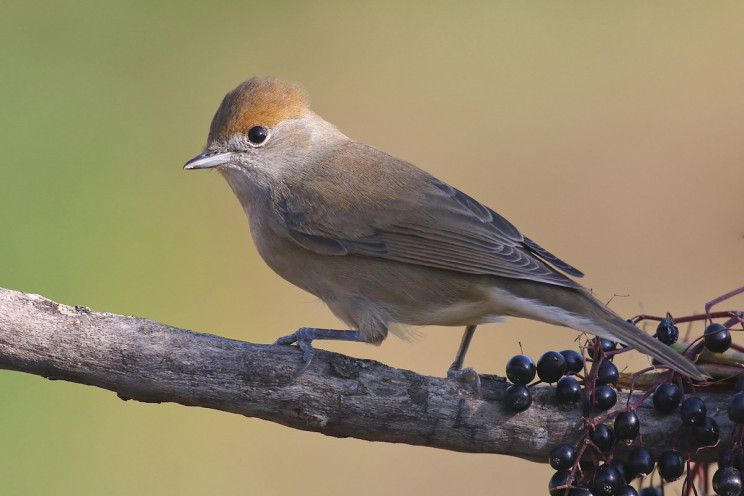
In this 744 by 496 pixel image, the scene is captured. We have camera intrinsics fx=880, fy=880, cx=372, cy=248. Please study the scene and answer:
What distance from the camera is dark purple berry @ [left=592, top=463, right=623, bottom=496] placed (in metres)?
2.83

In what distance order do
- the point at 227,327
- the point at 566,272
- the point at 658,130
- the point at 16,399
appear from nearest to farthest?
1. the point at 566,272
2. the point at 16,399
3. the point at 227,327
4. the point at 658,130

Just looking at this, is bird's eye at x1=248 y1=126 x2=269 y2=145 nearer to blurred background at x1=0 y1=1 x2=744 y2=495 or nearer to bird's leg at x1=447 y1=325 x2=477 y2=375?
bird's leg at x1=447 y1=325 x2=477 y2=375

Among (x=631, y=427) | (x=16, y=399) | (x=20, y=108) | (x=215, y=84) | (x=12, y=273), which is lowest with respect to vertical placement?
(x=16, y=399)

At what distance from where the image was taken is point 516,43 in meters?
7.50

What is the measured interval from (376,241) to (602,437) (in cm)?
145

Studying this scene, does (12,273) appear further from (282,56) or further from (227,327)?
(282,56)

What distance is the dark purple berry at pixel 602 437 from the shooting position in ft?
9.69

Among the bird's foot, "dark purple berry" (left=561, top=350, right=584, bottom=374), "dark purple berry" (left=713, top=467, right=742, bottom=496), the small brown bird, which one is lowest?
"dark purple berry" (left=713, top=467, right=742, bottom=496)

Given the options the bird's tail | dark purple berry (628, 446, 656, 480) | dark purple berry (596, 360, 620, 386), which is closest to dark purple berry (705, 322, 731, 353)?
the bird's tail

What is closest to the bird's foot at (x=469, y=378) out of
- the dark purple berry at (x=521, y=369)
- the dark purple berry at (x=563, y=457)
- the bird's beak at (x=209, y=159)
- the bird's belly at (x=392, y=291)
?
the dark purple berry at (x=521, y=369)

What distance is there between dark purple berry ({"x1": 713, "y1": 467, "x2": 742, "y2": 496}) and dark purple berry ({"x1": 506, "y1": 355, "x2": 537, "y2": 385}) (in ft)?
2.30

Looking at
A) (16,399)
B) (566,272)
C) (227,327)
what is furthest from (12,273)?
(566,272)

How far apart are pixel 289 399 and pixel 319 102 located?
432 centimetres

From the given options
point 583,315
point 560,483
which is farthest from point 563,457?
point 583,315
